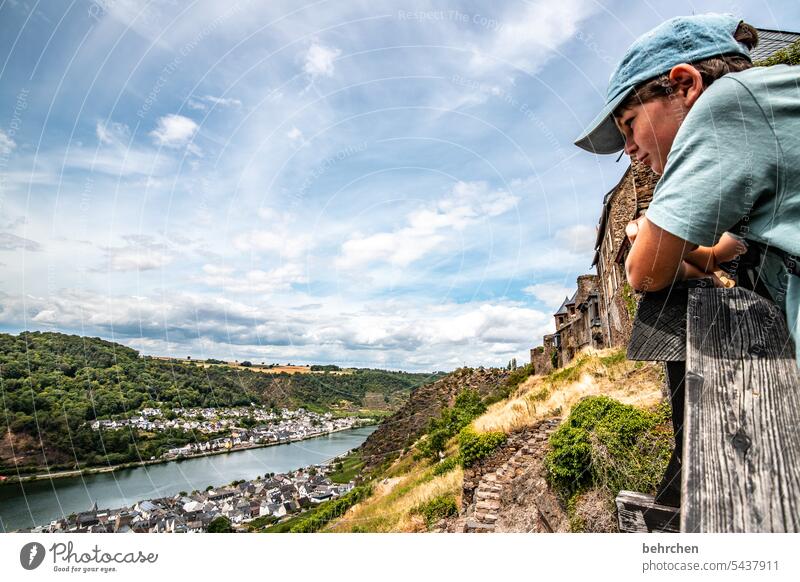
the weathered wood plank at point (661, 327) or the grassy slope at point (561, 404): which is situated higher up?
the weathered wood plank at point (661, 327)

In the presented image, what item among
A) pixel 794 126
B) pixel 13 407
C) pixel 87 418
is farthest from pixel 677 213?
pixel 13 407

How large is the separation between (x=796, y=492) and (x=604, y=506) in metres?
7.28

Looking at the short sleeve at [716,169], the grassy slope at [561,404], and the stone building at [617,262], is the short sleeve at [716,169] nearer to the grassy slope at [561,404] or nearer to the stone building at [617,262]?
the grassy slope at [561,404]

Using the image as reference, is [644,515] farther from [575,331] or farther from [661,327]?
[575,331]

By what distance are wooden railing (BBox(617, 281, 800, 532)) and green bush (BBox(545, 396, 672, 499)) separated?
6.75 m

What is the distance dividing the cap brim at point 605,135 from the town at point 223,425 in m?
4.97

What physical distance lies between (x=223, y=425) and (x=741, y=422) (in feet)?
24.4

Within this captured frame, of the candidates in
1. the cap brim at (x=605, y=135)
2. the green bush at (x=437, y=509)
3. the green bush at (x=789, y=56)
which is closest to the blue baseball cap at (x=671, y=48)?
the cap brim at (x=605, y=135)

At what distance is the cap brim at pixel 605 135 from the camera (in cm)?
125

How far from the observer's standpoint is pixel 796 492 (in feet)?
2.48

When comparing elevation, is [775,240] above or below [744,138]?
below

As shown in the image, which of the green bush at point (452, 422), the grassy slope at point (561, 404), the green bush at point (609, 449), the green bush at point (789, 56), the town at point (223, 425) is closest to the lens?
the town at point (223, 425)

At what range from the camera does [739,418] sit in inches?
32.4

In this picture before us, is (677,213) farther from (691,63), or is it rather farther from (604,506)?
(604,506)
